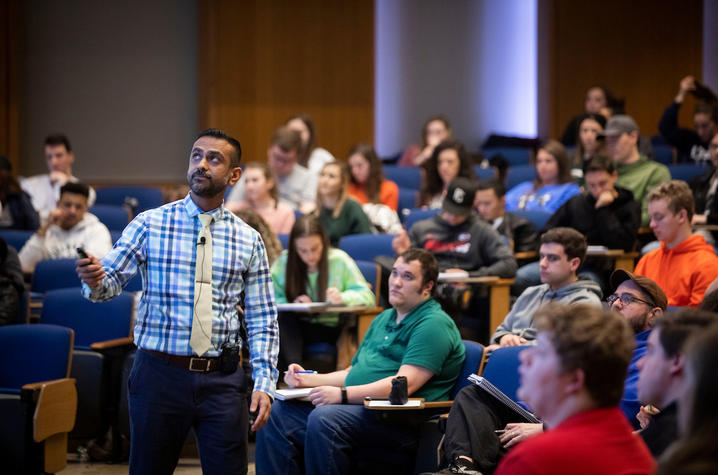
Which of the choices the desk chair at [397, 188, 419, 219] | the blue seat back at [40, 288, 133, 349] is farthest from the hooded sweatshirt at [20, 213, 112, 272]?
the desk chair at [397, 188, 419, 219]

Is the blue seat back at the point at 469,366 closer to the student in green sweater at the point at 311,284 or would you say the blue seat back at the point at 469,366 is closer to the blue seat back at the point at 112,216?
the student in green sweater at the point at 311,284

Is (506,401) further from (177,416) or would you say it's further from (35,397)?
(35,397)

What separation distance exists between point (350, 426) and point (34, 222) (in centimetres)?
366

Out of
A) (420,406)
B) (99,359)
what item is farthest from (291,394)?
(99,359)

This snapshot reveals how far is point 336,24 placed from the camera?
866 centimetres

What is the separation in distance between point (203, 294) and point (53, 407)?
5.63 ft

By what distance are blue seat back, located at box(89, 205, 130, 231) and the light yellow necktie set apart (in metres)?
3.96

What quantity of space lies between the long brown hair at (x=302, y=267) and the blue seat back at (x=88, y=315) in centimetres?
84

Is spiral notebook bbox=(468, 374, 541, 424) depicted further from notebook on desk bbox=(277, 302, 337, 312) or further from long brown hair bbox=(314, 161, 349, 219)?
long brown hair bbox=(314, 161, 349, 219)

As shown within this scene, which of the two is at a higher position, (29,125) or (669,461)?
(29,125)

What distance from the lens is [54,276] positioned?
17.4 ft

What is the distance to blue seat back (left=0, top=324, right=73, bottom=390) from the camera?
13.7 ft

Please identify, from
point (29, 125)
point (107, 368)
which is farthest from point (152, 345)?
point (29, 125)

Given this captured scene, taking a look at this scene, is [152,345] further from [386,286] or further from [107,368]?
[386,286]
